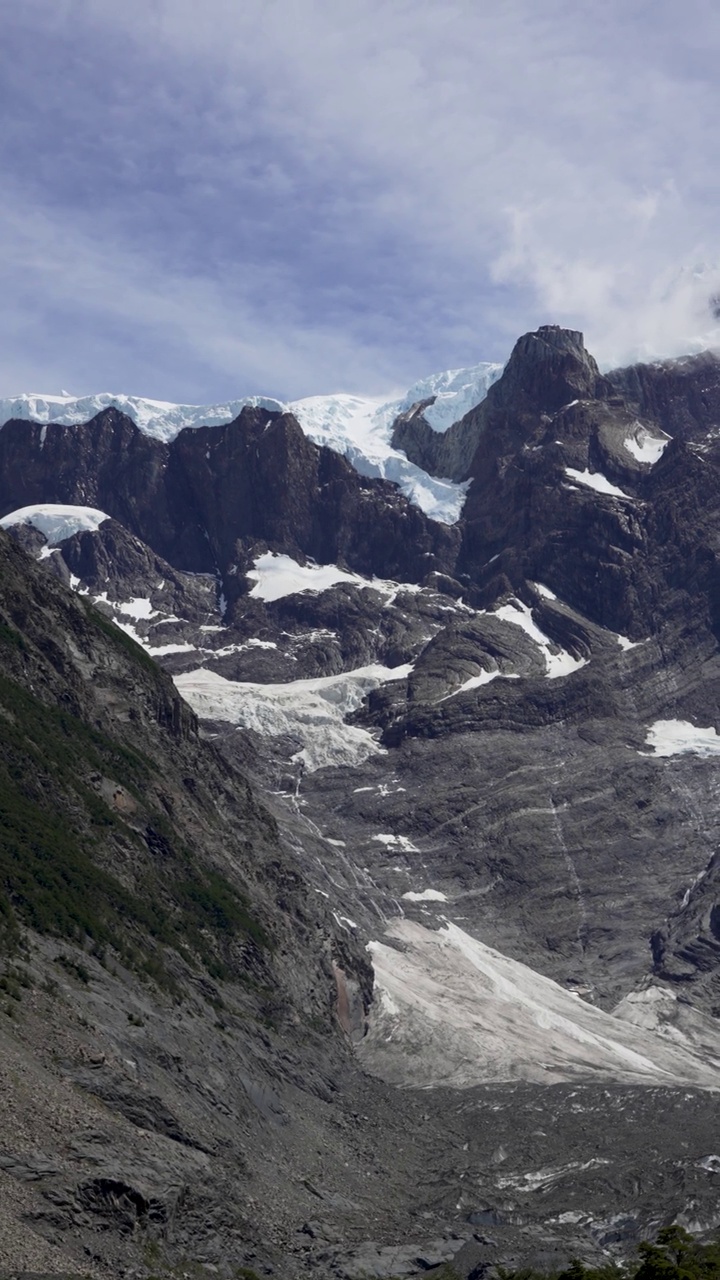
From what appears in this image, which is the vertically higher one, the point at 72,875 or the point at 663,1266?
the point at 72,875

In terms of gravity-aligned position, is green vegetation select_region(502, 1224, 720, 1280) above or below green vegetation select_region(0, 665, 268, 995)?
below

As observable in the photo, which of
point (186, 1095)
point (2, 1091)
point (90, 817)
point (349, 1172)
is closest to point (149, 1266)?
point (2, 1091)

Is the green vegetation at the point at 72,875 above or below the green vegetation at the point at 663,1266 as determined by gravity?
above

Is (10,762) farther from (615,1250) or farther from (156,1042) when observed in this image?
(615,1250)

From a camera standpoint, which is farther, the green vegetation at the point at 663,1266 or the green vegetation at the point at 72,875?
the green vegetation at the point at 72,875

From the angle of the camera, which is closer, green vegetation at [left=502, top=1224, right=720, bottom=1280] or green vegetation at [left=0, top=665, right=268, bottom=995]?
green vegetation at [left=502, top=1224, right=720, bottom=1280]

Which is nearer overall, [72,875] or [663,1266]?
[663,1266]

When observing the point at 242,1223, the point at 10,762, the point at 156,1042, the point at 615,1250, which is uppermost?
the point at 10,762

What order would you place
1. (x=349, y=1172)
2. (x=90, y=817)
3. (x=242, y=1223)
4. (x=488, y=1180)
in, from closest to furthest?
(x=242, y=1223) → (x=349, y=1172) → (x=488, y=1180) → (x=90, y=817)
